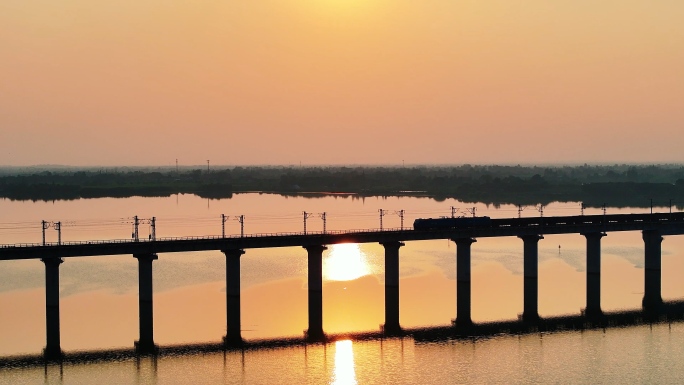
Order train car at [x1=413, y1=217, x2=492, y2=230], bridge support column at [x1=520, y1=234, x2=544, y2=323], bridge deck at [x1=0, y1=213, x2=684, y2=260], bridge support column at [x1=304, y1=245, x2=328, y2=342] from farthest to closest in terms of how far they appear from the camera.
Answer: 1. train car at [x1=413, y1=217, x2=492, y2=230]
2. bridge support column at [x1=520, y1=234, x2=544, y2=323]
3. bridge support column at [x1=304, y1=245, x2=328, y2=342]
4. bridge deck at [x1=0, y1=213, x2=684, y2=260]

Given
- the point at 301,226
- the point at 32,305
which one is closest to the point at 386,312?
the point at 32,305

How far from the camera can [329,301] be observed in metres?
106

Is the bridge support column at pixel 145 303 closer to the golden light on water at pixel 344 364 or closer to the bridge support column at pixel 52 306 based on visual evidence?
the bridge support column at pixel 52 306

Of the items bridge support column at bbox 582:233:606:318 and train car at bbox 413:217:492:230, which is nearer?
bridge support column at bbox 582:233:606:318

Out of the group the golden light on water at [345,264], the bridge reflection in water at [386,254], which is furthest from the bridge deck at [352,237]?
the golden light on water at [345,264]

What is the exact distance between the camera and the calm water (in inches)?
2953

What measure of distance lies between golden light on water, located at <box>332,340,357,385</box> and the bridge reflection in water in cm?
108

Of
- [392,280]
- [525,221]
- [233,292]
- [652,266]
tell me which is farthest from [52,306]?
[652,266]

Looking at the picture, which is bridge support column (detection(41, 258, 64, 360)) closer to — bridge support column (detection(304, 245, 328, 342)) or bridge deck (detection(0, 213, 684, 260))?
bridge deck (detection(0, 213, 684, 260))

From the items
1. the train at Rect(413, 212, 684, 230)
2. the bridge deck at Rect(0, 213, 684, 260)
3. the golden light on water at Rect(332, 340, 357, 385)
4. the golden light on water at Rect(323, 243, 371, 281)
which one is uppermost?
the train at Rect(413, 212, 684, 230)

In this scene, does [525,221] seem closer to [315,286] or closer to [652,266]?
[652,266]

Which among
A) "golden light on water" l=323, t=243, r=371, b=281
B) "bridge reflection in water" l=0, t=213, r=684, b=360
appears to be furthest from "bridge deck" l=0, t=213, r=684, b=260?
"golden light on water" l=323, t=243, r=371, b=281

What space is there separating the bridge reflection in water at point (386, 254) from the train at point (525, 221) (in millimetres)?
131

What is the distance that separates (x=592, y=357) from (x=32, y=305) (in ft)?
194
